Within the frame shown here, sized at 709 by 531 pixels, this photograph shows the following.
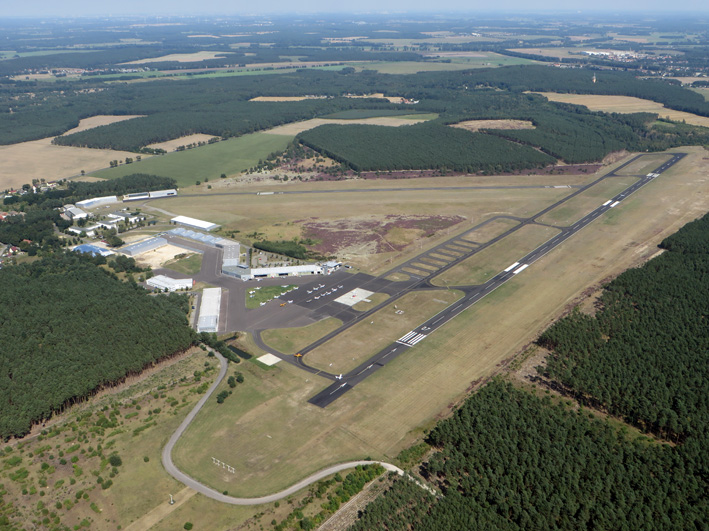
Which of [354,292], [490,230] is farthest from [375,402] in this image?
[490,230]

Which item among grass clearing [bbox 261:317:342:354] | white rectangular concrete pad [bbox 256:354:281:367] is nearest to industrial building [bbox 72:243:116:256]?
grass clearing [bbox 261:317:342:354]

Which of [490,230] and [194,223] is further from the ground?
[194,223]

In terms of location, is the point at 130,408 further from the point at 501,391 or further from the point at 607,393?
the point at 607,393

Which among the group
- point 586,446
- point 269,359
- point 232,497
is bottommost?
point 232,497

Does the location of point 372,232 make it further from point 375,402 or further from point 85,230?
point 85,230

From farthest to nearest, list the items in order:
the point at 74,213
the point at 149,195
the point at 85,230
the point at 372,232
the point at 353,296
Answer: the point at 149,195
the point at 74,213
the point at 85,230
the point at 372,232
the point at 353,296

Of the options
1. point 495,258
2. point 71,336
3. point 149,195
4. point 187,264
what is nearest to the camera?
point 71,336
